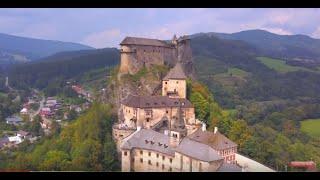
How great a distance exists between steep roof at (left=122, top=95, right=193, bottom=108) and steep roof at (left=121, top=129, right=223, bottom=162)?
1202 millimetres

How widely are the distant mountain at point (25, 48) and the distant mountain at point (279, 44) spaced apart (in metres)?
6.24

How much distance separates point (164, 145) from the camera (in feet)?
32.5

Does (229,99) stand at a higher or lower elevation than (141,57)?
lower

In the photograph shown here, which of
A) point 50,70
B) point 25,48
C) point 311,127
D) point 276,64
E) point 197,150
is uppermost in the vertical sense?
point 25,48

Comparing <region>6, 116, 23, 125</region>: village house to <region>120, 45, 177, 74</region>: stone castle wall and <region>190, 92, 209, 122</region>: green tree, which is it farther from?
<region>190, 92, 209, 122</region>: green tree

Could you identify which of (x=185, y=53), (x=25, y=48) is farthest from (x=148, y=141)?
(x=25, y=48)

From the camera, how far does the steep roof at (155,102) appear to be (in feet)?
39.4

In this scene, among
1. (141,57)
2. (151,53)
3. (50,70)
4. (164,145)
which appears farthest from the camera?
(50,70)

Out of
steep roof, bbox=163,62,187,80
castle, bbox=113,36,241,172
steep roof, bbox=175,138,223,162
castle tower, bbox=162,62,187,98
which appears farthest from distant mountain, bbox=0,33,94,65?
steep roof, bbox=175,138,223,162

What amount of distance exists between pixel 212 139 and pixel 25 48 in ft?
55.3

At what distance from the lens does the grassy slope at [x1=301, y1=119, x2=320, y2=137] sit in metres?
20.4

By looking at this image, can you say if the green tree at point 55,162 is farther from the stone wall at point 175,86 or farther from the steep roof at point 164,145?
the stone wall at point 175,86

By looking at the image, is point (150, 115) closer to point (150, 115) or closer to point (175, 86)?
point (150, 115)
